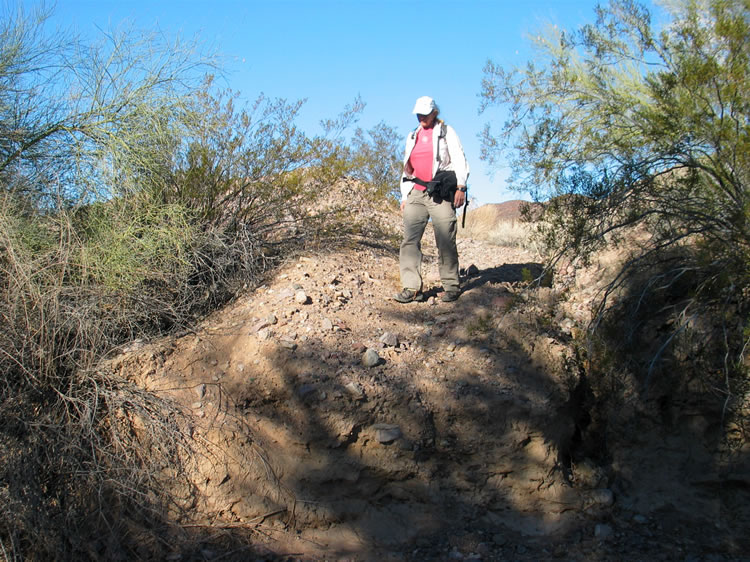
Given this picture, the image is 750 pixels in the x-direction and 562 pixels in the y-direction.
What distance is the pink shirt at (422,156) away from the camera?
5410mm

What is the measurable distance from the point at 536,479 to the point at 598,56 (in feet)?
13.5

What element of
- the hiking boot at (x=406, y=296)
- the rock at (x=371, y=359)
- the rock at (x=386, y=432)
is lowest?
the rock at (x=386, y=432)

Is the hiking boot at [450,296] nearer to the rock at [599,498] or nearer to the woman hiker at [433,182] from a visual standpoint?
the woman hiker at [433,182]

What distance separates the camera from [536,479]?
182 inches

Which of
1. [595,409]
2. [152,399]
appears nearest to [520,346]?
[595,409]

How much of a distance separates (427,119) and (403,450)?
268 centimetres

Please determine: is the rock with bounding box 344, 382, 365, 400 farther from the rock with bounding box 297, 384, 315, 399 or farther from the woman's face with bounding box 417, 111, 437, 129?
the woman's face with bounding box 417, 111, 437, 129

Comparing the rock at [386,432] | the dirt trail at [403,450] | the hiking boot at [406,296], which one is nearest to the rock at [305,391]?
the dirt trail at [403,450]

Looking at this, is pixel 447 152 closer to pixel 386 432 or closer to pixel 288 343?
pixel 288 343

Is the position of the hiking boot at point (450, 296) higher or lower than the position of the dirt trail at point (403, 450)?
higher

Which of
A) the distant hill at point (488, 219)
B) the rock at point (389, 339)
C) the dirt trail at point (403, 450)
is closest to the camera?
the dirt trail at point (403, 450)

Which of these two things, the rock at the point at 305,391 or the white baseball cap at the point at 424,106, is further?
the white baseball cap at the point at 424,106

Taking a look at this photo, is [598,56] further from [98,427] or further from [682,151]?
[98,427]

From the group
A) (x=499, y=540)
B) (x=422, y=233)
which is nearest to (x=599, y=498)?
(x=499, y=540)
